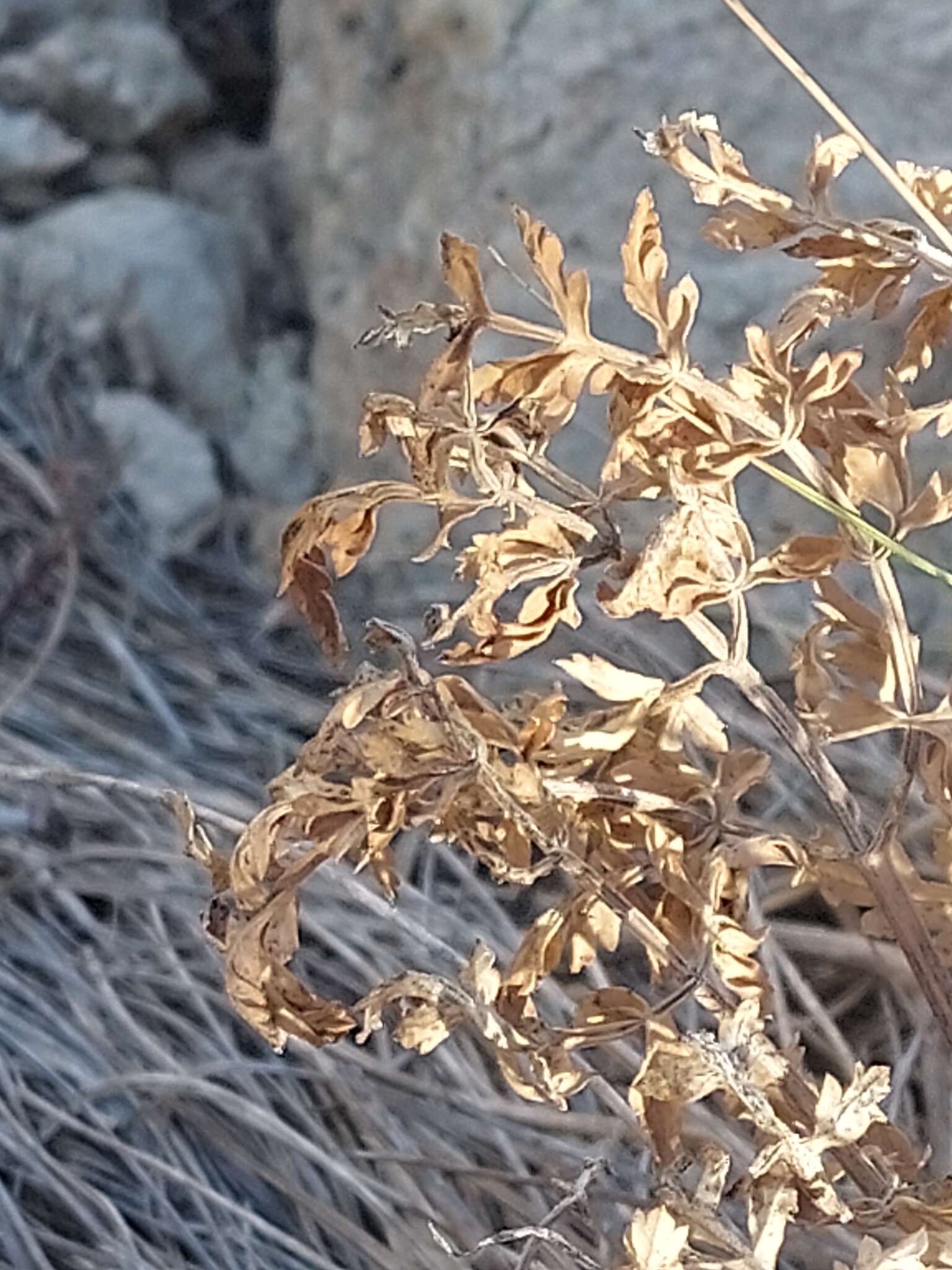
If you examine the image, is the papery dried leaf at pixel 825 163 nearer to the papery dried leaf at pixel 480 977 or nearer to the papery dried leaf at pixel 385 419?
the papery dried leaf at pixel 385 419

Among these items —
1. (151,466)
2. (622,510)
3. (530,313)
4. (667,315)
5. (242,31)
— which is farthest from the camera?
(242,31)

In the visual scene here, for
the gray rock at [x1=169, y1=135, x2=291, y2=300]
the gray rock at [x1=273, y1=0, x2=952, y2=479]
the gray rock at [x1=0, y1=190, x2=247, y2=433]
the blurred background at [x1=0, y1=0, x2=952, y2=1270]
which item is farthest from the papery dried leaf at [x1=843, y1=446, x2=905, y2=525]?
the gray rock at [x1=169, y1=135, x2=291, y2=300]

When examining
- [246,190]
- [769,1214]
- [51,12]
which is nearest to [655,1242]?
[769,1214]

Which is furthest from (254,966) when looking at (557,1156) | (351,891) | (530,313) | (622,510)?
(530,313)

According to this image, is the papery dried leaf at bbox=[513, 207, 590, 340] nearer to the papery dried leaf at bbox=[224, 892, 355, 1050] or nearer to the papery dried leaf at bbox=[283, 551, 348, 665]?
the papery dried leaf at bbox=[283, 551, 348, 665]

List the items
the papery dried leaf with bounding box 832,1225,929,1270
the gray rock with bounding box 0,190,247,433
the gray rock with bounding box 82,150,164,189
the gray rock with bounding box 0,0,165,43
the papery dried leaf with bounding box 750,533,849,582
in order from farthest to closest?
the gray rock with bounding box 0,0,165,43, the gray rock with bounding box 82,150,164,189, the gray rock with bounding box 0,190,247,433, the papery dried leaf with bounding box 750,533,849,582, the papery dried leaf with bounding box 832,1225,929,1270

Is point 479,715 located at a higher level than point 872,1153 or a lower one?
higher

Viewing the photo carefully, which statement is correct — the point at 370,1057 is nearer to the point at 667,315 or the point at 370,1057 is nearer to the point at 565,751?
the point at 565,751
